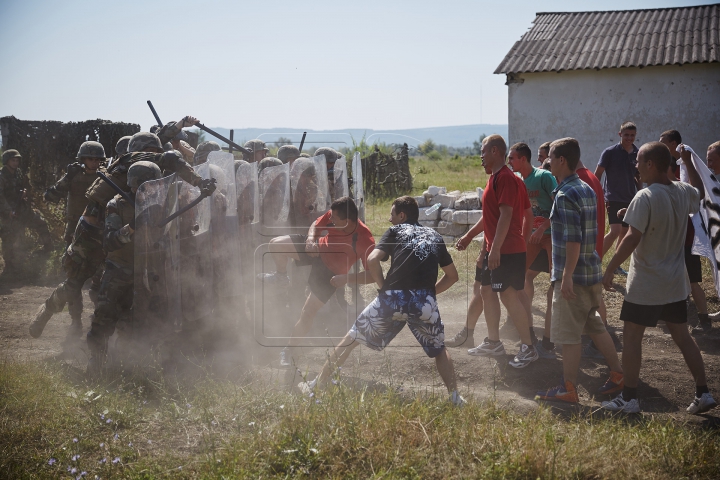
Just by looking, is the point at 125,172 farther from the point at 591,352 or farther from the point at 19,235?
the point at 19,235

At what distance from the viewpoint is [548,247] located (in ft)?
18.4

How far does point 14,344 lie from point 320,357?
10.3 feet

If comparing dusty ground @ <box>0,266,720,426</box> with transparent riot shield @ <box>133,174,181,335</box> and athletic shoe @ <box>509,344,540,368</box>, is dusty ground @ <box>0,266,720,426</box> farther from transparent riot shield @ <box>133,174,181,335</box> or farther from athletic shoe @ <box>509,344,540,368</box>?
transparent riot shield @ <box>133,174,181,335</box>

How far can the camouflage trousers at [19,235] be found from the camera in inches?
356

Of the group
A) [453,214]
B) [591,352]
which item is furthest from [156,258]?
[453,214]

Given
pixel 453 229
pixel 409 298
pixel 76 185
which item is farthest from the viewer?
pixel 453 229

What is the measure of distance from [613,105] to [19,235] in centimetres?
1180

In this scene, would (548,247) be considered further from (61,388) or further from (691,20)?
(691,20)

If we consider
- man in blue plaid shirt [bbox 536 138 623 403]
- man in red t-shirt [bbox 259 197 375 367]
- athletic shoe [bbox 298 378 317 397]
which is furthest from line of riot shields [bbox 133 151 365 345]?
man in blue plaid shirt [bbox 536 138 623 403]

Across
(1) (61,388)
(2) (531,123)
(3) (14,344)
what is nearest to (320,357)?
(1) (61,388)

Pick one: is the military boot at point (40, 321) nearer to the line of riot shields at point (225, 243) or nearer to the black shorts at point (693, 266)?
the line of riot shields at point (225, 243)

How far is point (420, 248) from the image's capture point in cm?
411

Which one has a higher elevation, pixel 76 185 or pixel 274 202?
pixel 76 185

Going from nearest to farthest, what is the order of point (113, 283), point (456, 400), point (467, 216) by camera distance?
point (456, 400) → point (113, 283) → point (467, 216)
